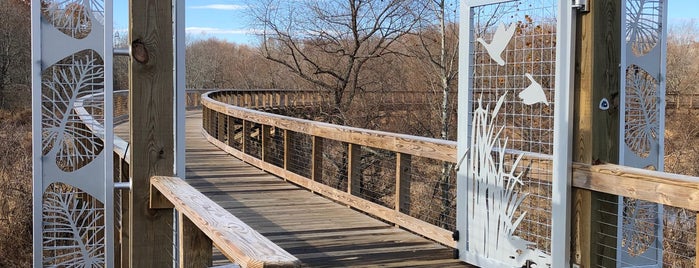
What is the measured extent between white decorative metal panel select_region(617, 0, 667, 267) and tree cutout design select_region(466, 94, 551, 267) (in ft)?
1.96

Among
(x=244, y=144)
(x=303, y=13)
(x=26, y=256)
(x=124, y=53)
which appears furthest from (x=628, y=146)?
(x=303, y=13)

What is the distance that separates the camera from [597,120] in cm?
436

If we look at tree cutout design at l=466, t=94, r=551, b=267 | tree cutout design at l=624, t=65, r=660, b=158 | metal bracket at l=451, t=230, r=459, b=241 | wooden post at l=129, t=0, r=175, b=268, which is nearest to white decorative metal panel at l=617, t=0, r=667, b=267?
tree cutout design at l=624, t=65, r=660, b=158

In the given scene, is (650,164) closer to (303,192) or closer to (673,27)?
(303,192)

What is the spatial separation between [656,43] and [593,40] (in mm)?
600

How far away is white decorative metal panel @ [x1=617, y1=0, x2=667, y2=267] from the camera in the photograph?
15.2 ft

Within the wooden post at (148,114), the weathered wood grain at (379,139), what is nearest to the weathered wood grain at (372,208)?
the weathered wood grain at (379,139)

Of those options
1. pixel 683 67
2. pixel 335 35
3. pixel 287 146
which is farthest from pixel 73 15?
pixel 683 67

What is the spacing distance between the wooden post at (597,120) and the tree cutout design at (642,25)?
258 millimetres

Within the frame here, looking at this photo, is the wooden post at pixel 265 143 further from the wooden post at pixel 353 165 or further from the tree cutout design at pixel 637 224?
the tree cutout design at pixel 637 224

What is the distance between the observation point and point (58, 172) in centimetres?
497

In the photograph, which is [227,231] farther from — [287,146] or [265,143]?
[265,143]

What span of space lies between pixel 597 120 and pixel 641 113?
58cm

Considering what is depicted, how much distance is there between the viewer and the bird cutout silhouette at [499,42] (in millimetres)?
5180
